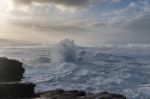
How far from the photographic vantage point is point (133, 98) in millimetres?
104688

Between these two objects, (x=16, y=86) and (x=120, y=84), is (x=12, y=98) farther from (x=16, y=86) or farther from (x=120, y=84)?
(x=120, y=84)

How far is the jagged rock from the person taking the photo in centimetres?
2928

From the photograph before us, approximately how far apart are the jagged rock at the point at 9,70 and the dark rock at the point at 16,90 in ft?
12.8

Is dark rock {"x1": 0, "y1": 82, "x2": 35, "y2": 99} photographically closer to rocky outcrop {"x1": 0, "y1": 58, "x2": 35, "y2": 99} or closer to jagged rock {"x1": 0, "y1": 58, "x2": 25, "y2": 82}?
rocky outcrop {"x1": 0, "y1": 58, "x2": 35, "y2": 99}

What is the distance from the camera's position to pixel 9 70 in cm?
3005

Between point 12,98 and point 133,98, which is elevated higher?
point 12,98

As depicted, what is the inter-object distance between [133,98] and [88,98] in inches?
3116

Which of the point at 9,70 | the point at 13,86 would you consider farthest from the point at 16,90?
the point at 9,70

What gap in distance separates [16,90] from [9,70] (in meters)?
5.22

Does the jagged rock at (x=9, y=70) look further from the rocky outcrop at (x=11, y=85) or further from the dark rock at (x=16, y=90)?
the dark rock at (x=16, y=90)

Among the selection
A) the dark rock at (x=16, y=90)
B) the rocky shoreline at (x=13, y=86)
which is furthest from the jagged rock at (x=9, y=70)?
the dark rock at (x=16, y=90)

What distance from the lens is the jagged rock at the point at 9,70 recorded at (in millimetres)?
29281

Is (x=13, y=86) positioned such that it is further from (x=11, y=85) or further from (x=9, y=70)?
(x=9, y=70)

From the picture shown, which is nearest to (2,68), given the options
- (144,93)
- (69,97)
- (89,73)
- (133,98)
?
(69,97)
